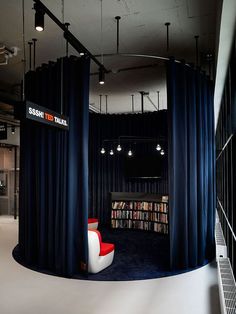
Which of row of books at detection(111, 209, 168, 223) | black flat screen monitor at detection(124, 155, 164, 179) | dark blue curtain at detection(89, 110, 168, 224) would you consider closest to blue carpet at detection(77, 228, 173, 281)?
row of books at detection(111, 209, 168, 223)

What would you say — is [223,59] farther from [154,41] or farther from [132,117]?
[132,117]

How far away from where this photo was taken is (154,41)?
5316 millimetres

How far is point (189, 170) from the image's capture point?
17.2 feet

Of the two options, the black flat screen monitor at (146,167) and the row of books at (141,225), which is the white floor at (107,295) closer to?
the row of books at (141,225)

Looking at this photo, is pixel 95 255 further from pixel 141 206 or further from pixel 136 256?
pixel 141 206

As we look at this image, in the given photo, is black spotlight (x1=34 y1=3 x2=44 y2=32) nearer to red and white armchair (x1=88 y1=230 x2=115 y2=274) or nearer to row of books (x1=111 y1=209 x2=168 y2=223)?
red and white armchair (x1=88 y1=230 x2=115 y2=274)

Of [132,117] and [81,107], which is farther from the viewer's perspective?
[132,117]

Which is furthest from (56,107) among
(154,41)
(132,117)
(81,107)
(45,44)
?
(132,117)

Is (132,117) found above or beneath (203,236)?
above

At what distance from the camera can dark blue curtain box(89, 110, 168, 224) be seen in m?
9.64

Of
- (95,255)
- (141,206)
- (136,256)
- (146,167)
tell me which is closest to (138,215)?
(141,206)

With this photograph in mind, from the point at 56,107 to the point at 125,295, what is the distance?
3.45 meters

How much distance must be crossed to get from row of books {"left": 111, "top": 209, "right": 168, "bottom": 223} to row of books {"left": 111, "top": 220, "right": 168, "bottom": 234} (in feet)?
0.51

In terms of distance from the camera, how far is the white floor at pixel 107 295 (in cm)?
356
